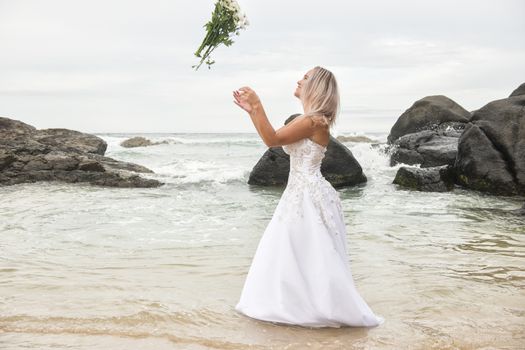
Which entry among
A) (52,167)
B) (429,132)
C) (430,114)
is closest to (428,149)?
(429,132)

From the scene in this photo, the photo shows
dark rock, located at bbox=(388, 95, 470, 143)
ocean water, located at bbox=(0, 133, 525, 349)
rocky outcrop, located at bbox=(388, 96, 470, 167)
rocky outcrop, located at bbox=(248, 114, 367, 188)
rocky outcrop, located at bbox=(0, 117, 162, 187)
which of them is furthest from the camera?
dark rock, located at bbox=(388, 95, 470, 143)

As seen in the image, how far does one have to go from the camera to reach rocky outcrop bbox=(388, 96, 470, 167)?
18953mm

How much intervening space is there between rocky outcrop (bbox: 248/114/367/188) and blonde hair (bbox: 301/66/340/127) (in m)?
12.2

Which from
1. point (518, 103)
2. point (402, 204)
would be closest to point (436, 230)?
point (402, 204)

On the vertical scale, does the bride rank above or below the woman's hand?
below

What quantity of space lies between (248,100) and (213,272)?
10.8 feet

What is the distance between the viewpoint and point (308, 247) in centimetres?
452

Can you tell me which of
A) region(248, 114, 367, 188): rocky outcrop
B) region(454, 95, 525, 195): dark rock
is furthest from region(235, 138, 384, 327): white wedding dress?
region(248, 114, 367, 188): rocky outcrop

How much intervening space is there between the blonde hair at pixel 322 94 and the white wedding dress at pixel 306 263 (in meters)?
0.28

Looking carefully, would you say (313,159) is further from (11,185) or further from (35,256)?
(11,185)

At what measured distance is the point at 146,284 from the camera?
20.1 ft

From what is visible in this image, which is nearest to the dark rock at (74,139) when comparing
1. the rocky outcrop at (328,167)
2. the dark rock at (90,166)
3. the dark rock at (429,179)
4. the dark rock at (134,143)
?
the dark rock at (90,166)

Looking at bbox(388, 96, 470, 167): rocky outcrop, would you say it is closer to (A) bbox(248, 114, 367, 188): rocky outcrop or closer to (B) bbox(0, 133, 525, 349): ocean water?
(A) bbox(248, 114, 367, 188): rocky outcrop

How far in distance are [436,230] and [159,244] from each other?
17.2 ft
